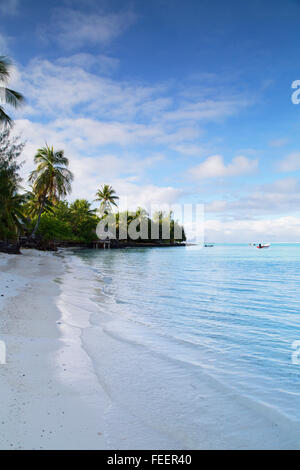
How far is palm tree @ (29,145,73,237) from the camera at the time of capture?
108ft

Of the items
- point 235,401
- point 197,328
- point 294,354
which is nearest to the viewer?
point 235,401

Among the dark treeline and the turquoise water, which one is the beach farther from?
the dark treeline

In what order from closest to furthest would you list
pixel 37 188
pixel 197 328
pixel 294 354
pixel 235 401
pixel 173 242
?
pixel 235 401
pixel 294 354
pixel 197 328
pixel 37 188
pixel 173 242

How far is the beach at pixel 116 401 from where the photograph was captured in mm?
2213

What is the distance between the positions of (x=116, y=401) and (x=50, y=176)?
111ft

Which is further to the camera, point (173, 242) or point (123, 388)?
point (173, 242)

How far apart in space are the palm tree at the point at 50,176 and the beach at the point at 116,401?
3096 cm

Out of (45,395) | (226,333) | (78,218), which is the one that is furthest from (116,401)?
(78,218)

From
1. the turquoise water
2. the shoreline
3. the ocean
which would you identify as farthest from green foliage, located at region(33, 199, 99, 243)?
the shoreline

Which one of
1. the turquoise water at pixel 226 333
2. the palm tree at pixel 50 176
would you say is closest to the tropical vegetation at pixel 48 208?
the palm tree at pixel 50 176

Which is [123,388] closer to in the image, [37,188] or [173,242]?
[37,188]

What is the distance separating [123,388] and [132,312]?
4200mm
